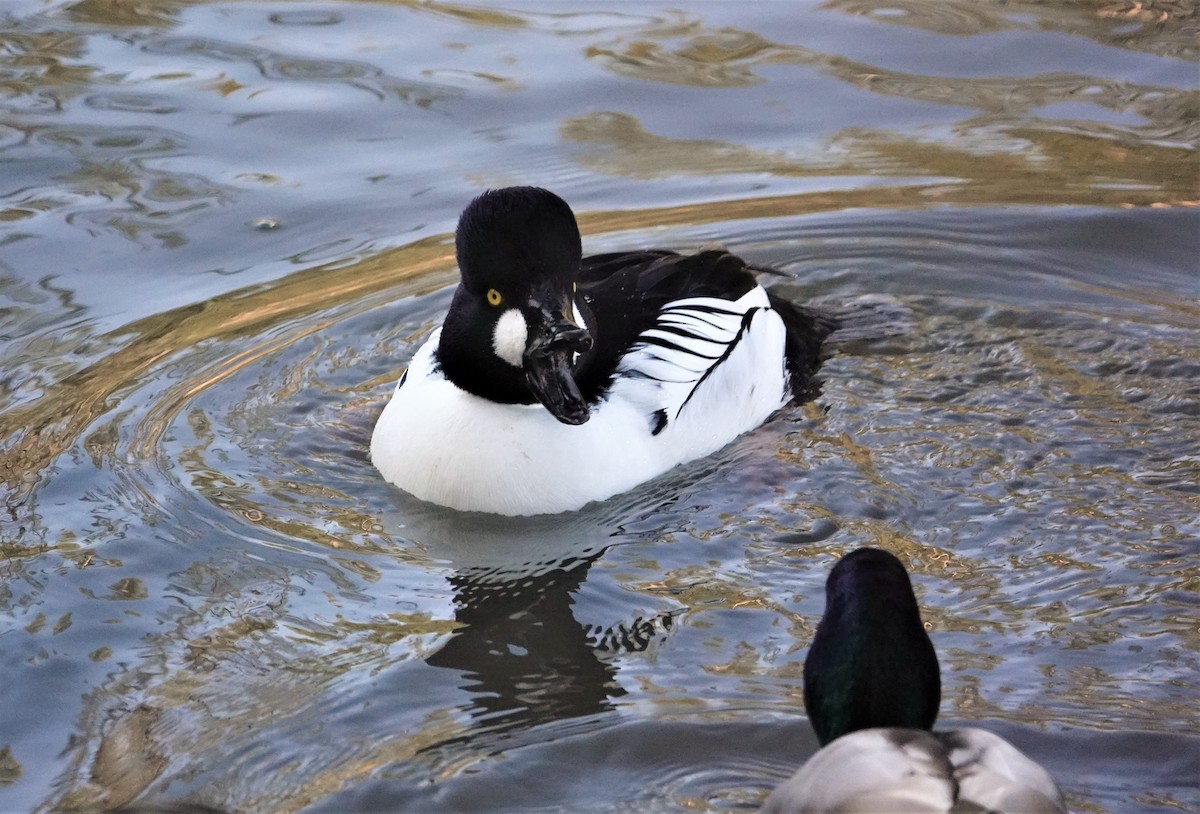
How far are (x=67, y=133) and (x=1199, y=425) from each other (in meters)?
6.78

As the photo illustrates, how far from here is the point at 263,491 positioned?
608cm

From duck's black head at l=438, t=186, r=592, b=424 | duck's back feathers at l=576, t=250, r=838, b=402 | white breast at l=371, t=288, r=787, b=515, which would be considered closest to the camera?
duck's black head at l=438, t=186, r=592, b=424

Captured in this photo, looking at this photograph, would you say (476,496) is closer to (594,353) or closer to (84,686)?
(594,353)

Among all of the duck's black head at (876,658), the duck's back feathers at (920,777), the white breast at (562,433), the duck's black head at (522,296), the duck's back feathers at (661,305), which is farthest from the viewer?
the duck's back feathers at (661,305)

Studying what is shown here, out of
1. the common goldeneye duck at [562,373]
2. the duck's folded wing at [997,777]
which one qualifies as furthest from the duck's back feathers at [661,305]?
the duck's folded wing at [997,777]

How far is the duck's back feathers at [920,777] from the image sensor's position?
315 cm

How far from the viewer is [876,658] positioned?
12.2ft

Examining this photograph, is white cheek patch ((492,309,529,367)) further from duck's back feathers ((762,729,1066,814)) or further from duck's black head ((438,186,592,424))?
duck's back feathers ((762,729,1066,814))

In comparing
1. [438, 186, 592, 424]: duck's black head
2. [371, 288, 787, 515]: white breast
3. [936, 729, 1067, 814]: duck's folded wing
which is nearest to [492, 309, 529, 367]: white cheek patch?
[438, 186, 592, 424]: duck's black head

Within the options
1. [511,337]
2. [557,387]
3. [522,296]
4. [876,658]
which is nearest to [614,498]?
[557,387]

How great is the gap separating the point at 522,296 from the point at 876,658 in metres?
2.32

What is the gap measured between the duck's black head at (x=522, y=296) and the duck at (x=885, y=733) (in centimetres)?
196

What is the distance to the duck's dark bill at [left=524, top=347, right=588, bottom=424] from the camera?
570 cm

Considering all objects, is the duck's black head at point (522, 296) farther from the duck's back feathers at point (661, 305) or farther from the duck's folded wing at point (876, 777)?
the duck's folded wing at point (876, 777)
